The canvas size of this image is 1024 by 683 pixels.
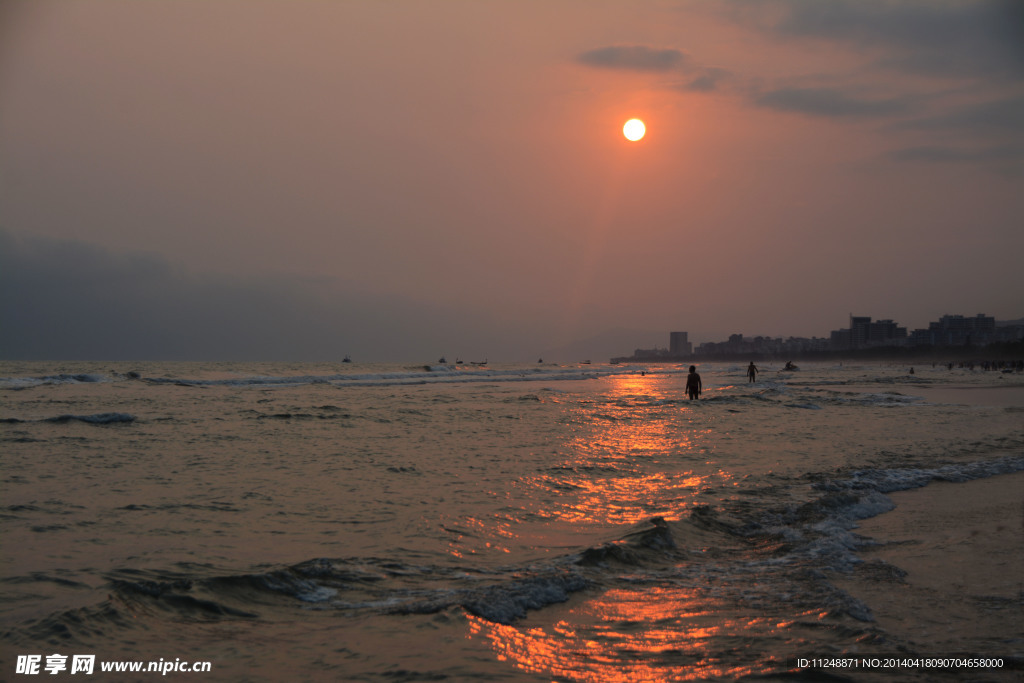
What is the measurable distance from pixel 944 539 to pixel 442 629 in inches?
232

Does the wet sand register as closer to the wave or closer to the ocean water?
the ocean water

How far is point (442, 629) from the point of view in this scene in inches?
205

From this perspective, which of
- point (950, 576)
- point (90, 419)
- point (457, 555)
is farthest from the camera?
point (90, 419)

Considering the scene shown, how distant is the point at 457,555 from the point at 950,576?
4746mm

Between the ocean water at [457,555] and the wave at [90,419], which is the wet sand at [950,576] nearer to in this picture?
the ocean water at [457,555]

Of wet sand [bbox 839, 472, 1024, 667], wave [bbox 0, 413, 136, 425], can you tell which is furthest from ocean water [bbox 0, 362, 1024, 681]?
wave [bbox 0, 413, 136, 425]

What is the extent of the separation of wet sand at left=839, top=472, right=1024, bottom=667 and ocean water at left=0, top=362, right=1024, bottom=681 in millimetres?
76

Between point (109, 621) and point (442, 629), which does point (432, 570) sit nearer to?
point (442, 629)

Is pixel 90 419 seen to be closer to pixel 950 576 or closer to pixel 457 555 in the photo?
pixel 457 555

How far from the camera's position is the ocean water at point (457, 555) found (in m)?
4.82

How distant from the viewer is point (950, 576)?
6.16 metres

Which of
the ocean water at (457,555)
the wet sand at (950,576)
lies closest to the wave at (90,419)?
the ocean water at (457,555)

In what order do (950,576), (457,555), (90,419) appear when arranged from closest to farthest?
(950,576), (457,555), (90,419)

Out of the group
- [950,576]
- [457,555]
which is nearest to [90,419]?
[457,555]
